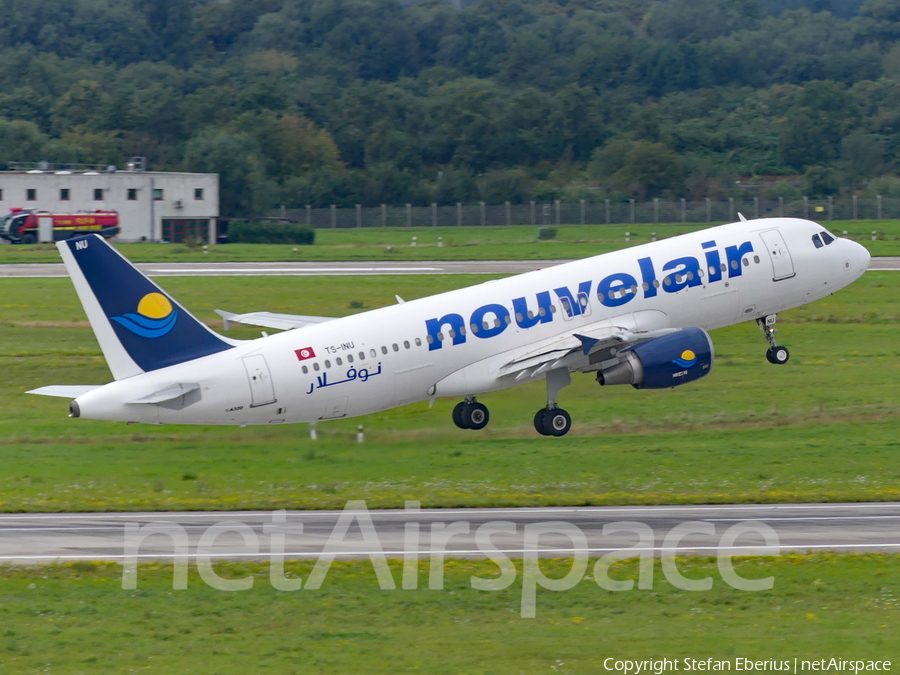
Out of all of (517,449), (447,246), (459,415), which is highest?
(447,246)

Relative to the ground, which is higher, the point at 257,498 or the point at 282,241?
the point at 282,241

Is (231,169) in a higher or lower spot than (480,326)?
higher

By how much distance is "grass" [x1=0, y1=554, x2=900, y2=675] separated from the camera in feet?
85.6

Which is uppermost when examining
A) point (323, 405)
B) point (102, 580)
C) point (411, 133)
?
point (411, 133)

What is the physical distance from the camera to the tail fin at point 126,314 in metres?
39.1

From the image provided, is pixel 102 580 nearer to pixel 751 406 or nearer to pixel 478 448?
pixel 478 448

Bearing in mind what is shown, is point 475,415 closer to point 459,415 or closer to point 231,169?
point 459,415

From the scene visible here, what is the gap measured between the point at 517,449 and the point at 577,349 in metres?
5.77

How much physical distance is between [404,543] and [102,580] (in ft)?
26.3

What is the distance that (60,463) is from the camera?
4803 centimetres

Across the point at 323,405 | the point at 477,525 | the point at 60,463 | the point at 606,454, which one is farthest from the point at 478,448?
the point at 60,463

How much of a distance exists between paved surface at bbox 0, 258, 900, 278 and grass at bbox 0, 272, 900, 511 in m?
24.1

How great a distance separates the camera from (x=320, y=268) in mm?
95938

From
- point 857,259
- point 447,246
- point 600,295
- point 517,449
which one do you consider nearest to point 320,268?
point 447,246
